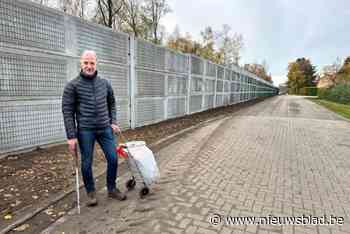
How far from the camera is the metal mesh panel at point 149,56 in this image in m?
7.00

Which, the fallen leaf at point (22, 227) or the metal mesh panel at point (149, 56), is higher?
the metal mesh panel at point (149, 56)

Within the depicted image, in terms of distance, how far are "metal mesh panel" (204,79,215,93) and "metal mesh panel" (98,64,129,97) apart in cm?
752

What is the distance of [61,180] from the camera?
331cm

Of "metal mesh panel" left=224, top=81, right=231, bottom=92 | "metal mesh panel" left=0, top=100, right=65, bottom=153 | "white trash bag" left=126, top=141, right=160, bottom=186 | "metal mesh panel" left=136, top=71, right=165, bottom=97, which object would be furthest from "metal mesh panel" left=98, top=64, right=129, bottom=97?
"metal mesh panel" left=224, top=81, right=231, bottom=92

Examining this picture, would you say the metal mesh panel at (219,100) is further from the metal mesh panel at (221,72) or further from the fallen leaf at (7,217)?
the fallen leaf at (7,217)

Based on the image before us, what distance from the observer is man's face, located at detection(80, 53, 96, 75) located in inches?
97.3

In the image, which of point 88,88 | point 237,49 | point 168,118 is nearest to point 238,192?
point 88,88

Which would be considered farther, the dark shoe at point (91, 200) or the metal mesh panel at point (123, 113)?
the metal mesh panel at point (123, 113)

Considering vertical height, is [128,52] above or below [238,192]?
above

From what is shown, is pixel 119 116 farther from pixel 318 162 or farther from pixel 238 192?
pixel 318 162

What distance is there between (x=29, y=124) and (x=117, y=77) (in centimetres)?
270

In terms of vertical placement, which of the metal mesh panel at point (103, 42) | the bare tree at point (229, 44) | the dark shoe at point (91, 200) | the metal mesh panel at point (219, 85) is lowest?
the dark shoe at point (91, 200)

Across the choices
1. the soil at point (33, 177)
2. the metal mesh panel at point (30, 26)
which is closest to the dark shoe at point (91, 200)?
the soil at point (33, 177)

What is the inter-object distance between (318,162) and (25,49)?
20.7 ft
